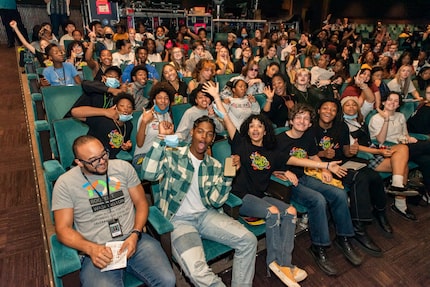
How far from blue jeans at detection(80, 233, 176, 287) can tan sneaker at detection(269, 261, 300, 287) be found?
0.69 meters

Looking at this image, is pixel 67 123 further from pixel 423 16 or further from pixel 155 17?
pixel 423 16

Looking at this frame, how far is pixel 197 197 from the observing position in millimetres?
1826

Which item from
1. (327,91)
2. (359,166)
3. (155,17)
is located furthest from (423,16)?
(359,166)

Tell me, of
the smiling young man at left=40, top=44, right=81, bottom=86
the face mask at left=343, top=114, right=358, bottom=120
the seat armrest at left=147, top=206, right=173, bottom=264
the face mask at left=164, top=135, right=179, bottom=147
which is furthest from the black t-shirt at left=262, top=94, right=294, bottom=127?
the smiling young man at left=40, top=44, right=81, bottom=86

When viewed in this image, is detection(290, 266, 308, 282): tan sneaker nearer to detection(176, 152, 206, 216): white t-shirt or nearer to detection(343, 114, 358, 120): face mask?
detection(176, 152, 206, 216): white t-shirt

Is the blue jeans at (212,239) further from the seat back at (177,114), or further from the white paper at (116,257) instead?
the seat back at (177,114)

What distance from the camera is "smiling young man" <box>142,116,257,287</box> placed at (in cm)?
170

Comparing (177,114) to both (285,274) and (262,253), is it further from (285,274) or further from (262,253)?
(285,274)

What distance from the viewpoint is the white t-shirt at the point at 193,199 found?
180cm

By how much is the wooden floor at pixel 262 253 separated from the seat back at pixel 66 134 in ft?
1.69

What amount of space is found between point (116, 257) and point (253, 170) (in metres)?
0.98

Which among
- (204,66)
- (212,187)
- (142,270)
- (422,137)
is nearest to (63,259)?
(142,270)

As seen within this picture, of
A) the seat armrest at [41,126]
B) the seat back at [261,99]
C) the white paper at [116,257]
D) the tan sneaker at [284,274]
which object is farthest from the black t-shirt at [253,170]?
the seat armrest at [41,126]

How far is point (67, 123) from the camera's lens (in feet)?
7.28
